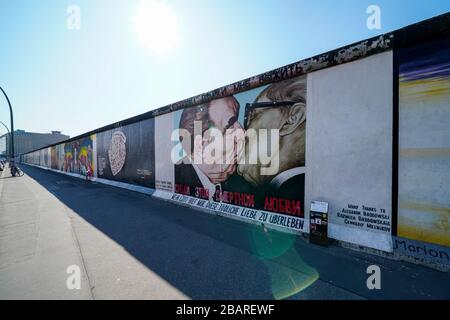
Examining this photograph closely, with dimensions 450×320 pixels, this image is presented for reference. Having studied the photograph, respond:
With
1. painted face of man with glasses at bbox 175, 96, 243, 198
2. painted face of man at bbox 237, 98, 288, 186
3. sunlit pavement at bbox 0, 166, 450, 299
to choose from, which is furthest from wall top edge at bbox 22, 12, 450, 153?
sunlit pavement at bbox 0, 166, 450, 299

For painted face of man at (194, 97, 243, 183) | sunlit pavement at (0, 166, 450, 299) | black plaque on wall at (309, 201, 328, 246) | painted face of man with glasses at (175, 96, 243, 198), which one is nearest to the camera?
sunlit pavement at (0, 166, 450, 299)

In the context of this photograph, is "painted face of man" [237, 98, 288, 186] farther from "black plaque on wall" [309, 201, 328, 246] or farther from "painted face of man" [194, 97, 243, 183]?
"black plaque on wall" [309, 201, 328, 246]

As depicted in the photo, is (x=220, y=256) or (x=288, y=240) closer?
(x=220, y=256)

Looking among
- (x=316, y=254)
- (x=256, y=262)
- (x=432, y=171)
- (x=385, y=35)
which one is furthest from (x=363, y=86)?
(x=256, y=262)

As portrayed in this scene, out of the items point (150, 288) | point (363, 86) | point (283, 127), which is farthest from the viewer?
point (283, 127)

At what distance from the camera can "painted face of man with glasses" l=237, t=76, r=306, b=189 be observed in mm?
5602

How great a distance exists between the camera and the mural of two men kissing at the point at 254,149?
5.69 meters

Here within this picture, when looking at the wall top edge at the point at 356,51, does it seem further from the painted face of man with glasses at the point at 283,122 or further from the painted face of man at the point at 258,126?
the painted face of man at the point at 258,126

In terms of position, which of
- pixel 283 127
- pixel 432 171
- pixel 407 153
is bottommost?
pixel 432 171

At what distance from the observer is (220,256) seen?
14.0ft

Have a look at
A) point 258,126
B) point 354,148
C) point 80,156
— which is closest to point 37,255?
point 258,126

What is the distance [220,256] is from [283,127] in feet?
11.7

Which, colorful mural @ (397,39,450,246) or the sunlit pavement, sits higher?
colorful mural @ (397,39,450,246)
